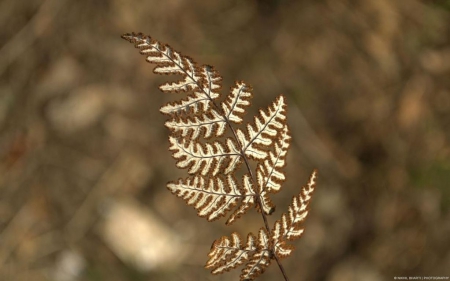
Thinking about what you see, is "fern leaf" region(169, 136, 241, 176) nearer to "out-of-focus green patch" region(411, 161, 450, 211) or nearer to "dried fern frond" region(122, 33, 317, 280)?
"dried fern frond" region(122, 33, 317, 280)

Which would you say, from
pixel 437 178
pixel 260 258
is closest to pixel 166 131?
pixel 437 178

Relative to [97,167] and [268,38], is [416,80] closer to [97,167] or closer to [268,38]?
[268,38]

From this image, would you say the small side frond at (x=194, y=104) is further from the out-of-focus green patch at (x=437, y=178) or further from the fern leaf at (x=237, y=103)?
the out-of-focus green patch at (x=437, y=178)

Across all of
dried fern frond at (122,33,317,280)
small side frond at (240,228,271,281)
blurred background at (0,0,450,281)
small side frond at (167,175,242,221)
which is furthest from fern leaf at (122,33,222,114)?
blurred background at (0,0,450,281)

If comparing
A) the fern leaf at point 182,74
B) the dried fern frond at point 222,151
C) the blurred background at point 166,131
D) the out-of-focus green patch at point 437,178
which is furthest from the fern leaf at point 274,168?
the out-of-focus green patch at point 437,178

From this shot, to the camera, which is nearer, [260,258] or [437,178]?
[260,258]

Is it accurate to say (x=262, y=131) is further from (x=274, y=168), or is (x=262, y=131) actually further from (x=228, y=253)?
(x=228, y=253)

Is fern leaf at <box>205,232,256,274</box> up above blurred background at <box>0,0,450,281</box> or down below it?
below

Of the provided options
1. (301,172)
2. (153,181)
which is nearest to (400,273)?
(301,172)
